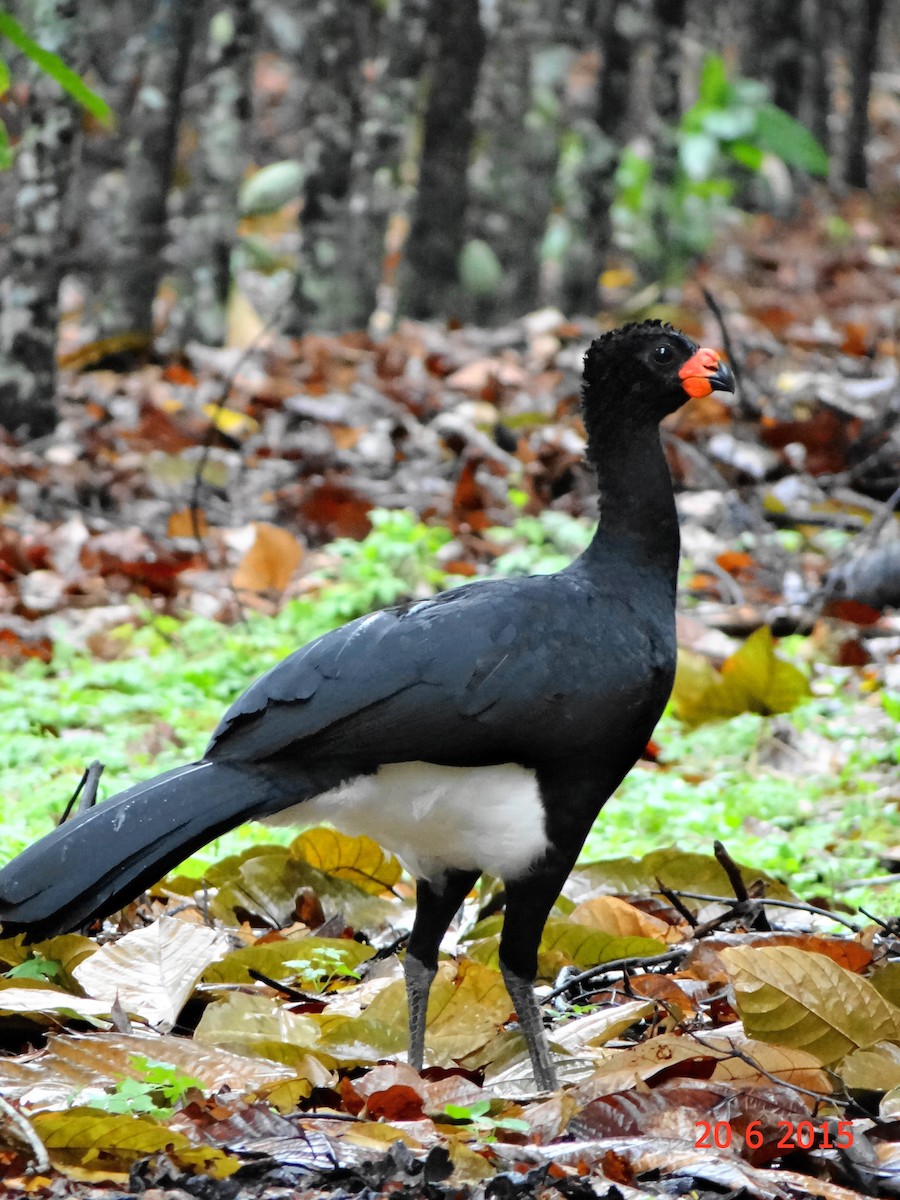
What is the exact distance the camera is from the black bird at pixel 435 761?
3252 mm

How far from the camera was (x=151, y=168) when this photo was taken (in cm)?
1326

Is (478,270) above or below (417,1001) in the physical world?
above

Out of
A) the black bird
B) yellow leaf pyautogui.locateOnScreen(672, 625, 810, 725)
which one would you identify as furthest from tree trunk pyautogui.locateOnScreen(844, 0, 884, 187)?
the black bird

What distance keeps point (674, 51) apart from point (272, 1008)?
1250cm

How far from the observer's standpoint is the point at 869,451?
9031 millimetres

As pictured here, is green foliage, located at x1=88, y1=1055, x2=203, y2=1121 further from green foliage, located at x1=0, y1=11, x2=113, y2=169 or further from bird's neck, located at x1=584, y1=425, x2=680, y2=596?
green foliage, located at x1=0, y1=11, x2=113, y2=169

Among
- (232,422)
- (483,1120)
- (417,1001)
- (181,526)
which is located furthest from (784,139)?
(483,1120)

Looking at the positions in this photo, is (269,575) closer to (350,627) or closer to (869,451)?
(869,451)

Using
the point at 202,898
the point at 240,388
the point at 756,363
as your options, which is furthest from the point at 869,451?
the point at 202,898

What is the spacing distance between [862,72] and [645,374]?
21.1 metres

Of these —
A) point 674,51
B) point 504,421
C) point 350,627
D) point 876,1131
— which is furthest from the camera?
point 674,51

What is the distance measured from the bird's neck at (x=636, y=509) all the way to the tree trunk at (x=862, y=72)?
2066 centimetres
